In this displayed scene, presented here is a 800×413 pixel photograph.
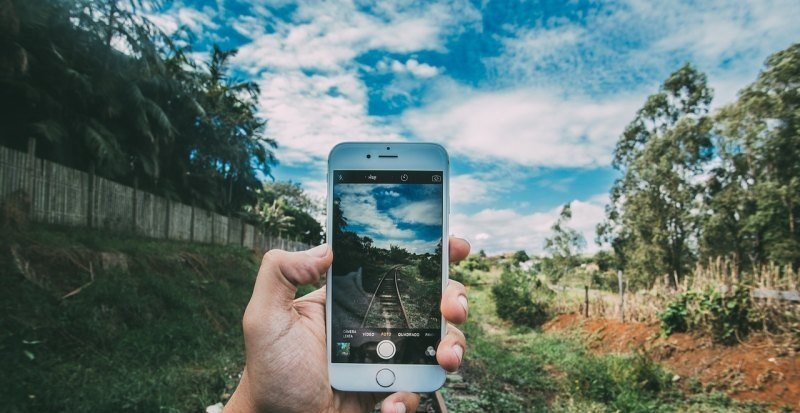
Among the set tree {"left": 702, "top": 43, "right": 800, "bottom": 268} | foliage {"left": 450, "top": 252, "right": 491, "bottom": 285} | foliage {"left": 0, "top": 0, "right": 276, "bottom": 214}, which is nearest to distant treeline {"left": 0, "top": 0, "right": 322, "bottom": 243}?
foliage {"left": 0, "top": 0, "right": 276, "bottom": 214}

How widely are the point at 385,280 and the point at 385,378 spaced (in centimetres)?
44

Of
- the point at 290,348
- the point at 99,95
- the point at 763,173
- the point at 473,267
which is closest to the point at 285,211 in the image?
the point at 473,267

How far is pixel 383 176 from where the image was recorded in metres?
2.23

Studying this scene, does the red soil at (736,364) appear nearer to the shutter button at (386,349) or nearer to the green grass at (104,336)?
the shutter button at (386,349)

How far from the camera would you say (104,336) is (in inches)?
276

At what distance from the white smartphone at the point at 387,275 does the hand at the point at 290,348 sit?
79 mm

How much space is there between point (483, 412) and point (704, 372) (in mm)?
4663

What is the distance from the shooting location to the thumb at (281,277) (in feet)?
6.40

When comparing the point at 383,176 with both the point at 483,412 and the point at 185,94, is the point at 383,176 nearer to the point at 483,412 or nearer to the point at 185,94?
the point at 483,412

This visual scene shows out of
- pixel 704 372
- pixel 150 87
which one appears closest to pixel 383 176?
pixel 704 372

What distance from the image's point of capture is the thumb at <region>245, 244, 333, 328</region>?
1.95m

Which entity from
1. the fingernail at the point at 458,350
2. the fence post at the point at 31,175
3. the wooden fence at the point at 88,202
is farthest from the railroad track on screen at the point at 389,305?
the fence post at the point at 31,175

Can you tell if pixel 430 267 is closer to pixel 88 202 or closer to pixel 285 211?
pixel 88 202

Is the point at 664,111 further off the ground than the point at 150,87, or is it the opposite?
the point at 664,111
